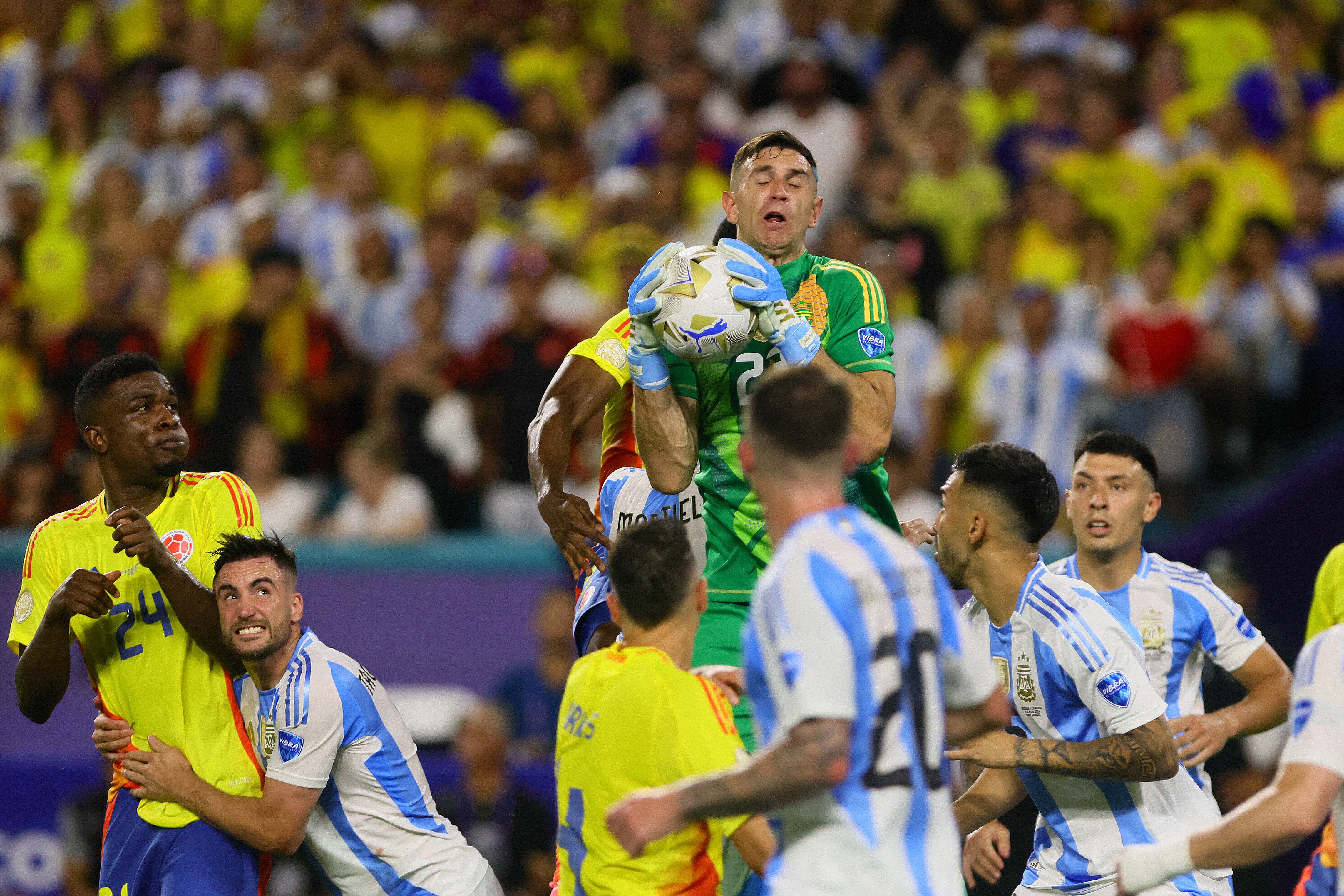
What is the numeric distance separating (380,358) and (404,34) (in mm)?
3794

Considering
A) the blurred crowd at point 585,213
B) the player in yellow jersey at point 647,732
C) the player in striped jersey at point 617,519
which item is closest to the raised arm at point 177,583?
the player in striped jersey at point 617,519

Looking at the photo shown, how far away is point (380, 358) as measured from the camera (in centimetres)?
1195

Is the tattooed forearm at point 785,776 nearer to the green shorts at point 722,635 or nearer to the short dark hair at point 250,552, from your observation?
the green shorts at point 722,635

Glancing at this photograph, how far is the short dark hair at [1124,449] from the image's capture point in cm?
656

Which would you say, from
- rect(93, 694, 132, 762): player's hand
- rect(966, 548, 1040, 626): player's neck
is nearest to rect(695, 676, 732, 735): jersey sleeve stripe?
rect(966, 548, 1040, 626): player's neck

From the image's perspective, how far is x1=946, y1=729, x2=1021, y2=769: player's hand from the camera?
5188 millimetres

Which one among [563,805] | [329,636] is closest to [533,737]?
[329,636]


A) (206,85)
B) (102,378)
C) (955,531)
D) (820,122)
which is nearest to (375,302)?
(206,85)

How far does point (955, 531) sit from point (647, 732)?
178cm

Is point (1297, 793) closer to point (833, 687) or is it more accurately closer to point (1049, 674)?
point (833, 687)

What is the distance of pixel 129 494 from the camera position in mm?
5891

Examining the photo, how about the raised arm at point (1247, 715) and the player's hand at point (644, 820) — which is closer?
the player's hand at point (644, 820)

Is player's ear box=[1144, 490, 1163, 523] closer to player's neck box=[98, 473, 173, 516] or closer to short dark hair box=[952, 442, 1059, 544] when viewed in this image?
short dark hair box=[952, 442, 1059, 544]

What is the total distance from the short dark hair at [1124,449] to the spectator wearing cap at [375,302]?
6.51 meters
